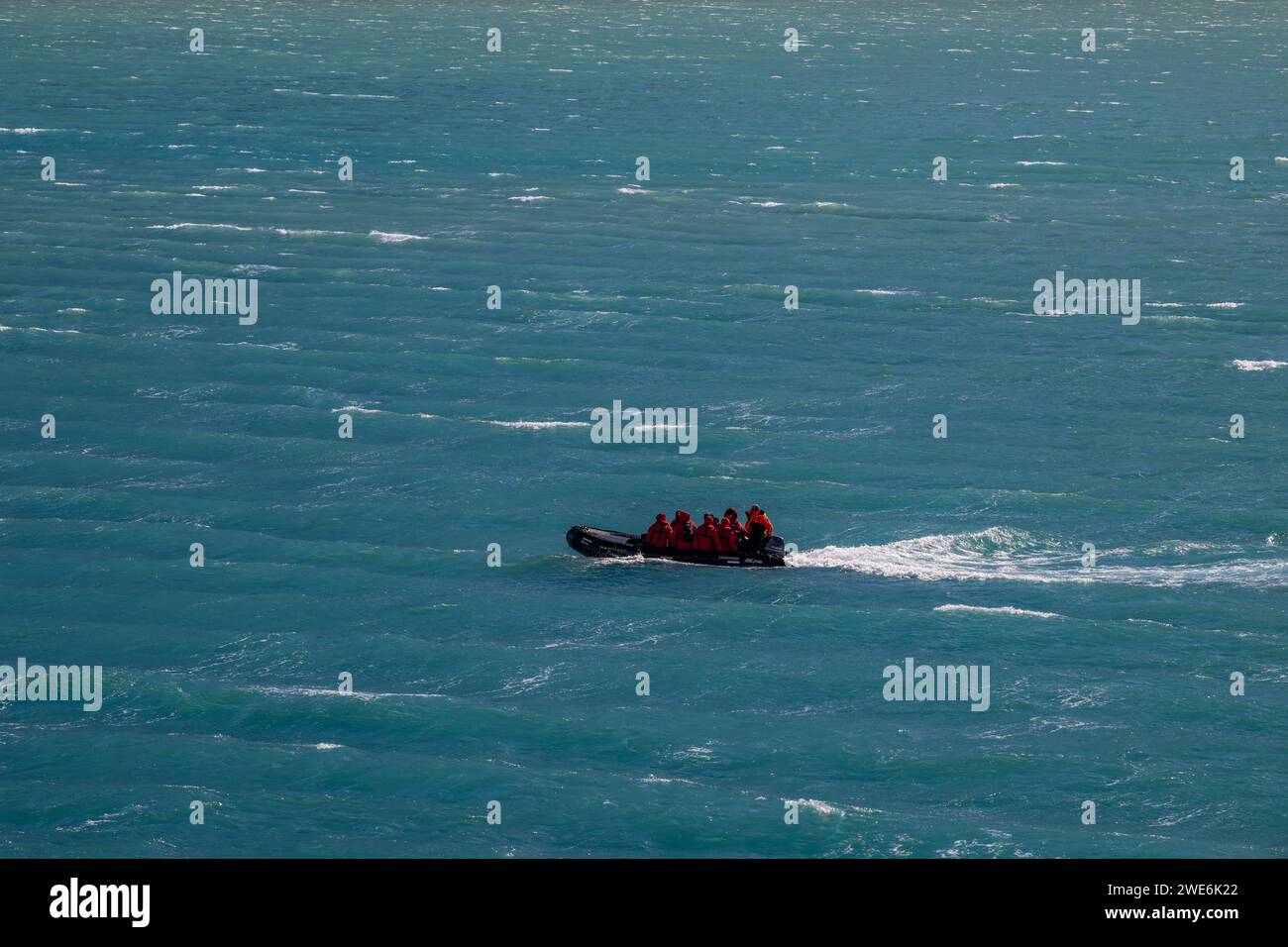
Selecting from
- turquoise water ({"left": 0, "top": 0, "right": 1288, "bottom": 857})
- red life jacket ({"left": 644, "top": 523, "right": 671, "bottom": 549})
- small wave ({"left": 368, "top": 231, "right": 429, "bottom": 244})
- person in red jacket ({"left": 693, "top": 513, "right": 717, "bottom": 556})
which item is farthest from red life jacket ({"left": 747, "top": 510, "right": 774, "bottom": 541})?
small wave ({"left": 368, "top": 231, "right": 429, "bottom": 244})

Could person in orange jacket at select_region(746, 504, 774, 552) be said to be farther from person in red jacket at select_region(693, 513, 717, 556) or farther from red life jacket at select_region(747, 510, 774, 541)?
person in red jacket at select_region(693, 513, 717, 556)

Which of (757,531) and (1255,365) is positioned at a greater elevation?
(1255,365)

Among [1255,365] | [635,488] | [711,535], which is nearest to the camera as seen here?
[711,535]

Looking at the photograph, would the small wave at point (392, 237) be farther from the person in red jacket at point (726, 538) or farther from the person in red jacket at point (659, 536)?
the person in red jacket at point (726, 538)

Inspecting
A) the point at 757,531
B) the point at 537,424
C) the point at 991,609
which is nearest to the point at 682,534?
the point at 757,531

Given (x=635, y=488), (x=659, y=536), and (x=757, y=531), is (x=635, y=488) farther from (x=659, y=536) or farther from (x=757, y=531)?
(x=757, y=531)

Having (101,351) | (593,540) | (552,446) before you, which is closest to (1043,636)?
(593,540)

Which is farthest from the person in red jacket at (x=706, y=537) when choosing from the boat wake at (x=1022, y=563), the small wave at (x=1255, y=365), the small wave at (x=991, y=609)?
the small wave at (x=1255, y=365)

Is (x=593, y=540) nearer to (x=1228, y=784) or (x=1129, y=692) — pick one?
(x=1129, y=692)
